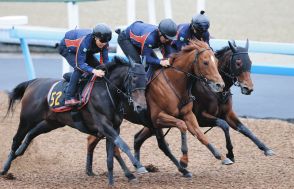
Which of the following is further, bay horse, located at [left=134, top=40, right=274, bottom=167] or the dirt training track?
Answer: bay horse, located at [left=134, top=40, right=274, bottom=167]

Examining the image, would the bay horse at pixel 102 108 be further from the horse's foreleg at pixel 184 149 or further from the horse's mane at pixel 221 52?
the horse's mane at pixel 221 52

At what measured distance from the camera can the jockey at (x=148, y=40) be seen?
29.4ft

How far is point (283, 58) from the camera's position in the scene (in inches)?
732

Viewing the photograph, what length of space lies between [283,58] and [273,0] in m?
9.19

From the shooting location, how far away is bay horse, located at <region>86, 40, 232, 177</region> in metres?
8.91

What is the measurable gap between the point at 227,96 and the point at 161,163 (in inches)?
49.8

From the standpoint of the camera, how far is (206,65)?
29.1ft

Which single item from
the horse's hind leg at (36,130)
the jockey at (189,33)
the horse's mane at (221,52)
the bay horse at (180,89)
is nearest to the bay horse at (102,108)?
the horse's hind leg at (36,130)

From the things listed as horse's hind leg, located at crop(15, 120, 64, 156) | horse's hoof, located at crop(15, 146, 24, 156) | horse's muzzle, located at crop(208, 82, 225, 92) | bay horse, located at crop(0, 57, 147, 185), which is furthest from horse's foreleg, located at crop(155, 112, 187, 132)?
horse's hoof, located at crop(15, 146, 24, 156)

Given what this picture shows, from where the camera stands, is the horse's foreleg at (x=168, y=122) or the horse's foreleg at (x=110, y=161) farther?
the horse's foreleg at (x=168, y=122)

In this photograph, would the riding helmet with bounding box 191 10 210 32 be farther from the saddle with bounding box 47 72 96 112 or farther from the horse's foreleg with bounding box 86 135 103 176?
the horse's foreleg with bounding box 86 135 103 176

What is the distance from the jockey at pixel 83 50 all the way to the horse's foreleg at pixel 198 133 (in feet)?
3.45

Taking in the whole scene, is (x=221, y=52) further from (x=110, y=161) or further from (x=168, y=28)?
(x=110, y=161)

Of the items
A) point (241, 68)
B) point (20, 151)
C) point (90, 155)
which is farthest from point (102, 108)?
point (241, 68)
